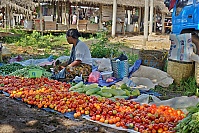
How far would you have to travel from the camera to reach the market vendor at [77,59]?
577 cm

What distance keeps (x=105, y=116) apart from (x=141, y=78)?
2.50 meters

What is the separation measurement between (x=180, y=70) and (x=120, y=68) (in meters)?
1.31

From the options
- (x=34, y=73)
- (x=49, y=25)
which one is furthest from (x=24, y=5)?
(x=34, y=73)

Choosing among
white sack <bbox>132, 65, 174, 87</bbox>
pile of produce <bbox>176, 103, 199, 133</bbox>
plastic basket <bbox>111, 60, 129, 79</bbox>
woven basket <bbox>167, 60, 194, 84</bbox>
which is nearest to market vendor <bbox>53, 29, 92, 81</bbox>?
plastic basket <bbox>111, 60, 129, 79</bbox>

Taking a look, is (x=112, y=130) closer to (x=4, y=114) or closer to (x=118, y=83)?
(x=4, y=114)

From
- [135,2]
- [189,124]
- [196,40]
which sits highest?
[135,2]

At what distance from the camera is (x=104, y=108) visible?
3.90 meters

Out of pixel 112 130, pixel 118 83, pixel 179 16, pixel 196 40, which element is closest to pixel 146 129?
pixel 112 130

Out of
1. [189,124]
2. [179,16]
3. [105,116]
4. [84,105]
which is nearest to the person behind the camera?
[189,124]

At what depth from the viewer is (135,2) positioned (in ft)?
68.9

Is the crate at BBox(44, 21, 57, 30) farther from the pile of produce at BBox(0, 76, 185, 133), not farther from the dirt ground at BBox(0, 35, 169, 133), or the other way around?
the dirt ground at BBox(0, 35, 169, 133)

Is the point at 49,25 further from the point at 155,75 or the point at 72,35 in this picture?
the point at 155,75

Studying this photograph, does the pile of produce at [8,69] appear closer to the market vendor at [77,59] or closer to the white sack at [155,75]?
the market vendor at [77,59]

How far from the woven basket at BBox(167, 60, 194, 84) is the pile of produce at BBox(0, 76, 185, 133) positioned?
218cm
